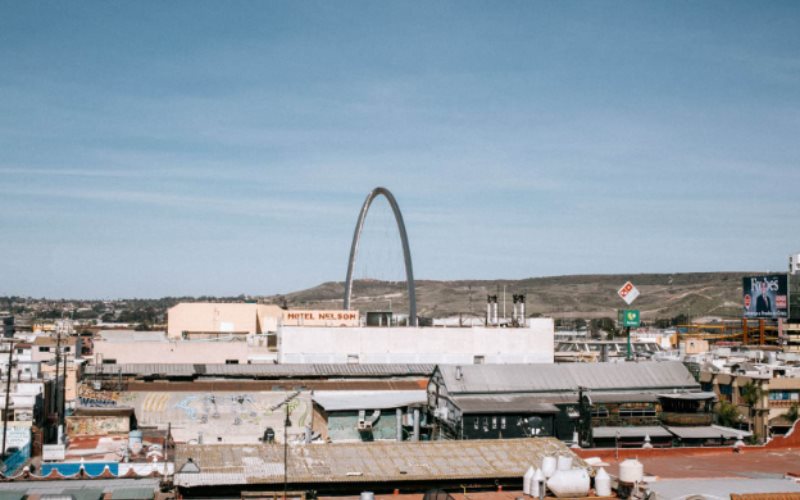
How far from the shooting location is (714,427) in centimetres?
8188

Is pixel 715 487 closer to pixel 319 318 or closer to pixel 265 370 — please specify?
pixel 265 370

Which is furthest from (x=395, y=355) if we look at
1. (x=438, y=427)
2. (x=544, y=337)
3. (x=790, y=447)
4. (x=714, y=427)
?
(x=790, y=447)

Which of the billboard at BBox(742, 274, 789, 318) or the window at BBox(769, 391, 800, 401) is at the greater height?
the billboard at BBox(742, 274, 789, 318)

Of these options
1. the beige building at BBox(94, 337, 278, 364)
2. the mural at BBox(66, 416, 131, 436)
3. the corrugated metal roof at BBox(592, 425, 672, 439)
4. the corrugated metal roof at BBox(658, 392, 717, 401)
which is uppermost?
the beige building at BBox(94, 337, 278, 364)

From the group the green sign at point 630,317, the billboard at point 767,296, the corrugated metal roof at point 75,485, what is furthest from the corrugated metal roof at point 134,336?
the billboard at point 767,296

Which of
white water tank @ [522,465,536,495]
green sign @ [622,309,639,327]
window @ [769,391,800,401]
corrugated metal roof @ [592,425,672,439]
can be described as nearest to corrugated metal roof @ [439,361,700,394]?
corrugated metal roof @ [592,425,672,439]

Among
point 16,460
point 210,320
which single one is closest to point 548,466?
point 16,460

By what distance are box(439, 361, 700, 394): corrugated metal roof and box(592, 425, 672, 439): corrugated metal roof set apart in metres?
4.93

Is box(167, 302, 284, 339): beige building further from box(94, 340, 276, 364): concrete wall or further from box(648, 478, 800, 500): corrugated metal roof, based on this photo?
box(648, 478, 800, 500): corrugated metal roof

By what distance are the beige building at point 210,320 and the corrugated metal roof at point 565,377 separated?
66.7 m

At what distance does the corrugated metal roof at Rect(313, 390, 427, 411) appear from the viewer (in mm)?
82619

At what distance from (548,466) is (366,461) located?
10.9 meters

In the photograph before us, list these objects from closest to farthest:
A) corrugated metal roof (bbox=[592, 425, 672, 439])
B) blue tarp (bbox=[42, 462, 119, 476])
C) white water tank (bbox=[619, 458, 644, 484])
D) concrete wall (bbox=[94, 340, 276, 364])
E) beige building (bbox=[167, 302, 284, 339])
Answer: white water tank (bbox=[619, 458, 644, 484]) < blue tarp (bbox=[42, 462, 119, 476]) < corrugated metal roof (bbox=[592, 425, 672, 439]) < concrete wall (bbox=[94, 340, 276, 364]) < beige building (bbox=[167, 302, 284, 339])

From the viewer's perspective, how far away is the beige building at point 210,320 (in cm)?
14662
